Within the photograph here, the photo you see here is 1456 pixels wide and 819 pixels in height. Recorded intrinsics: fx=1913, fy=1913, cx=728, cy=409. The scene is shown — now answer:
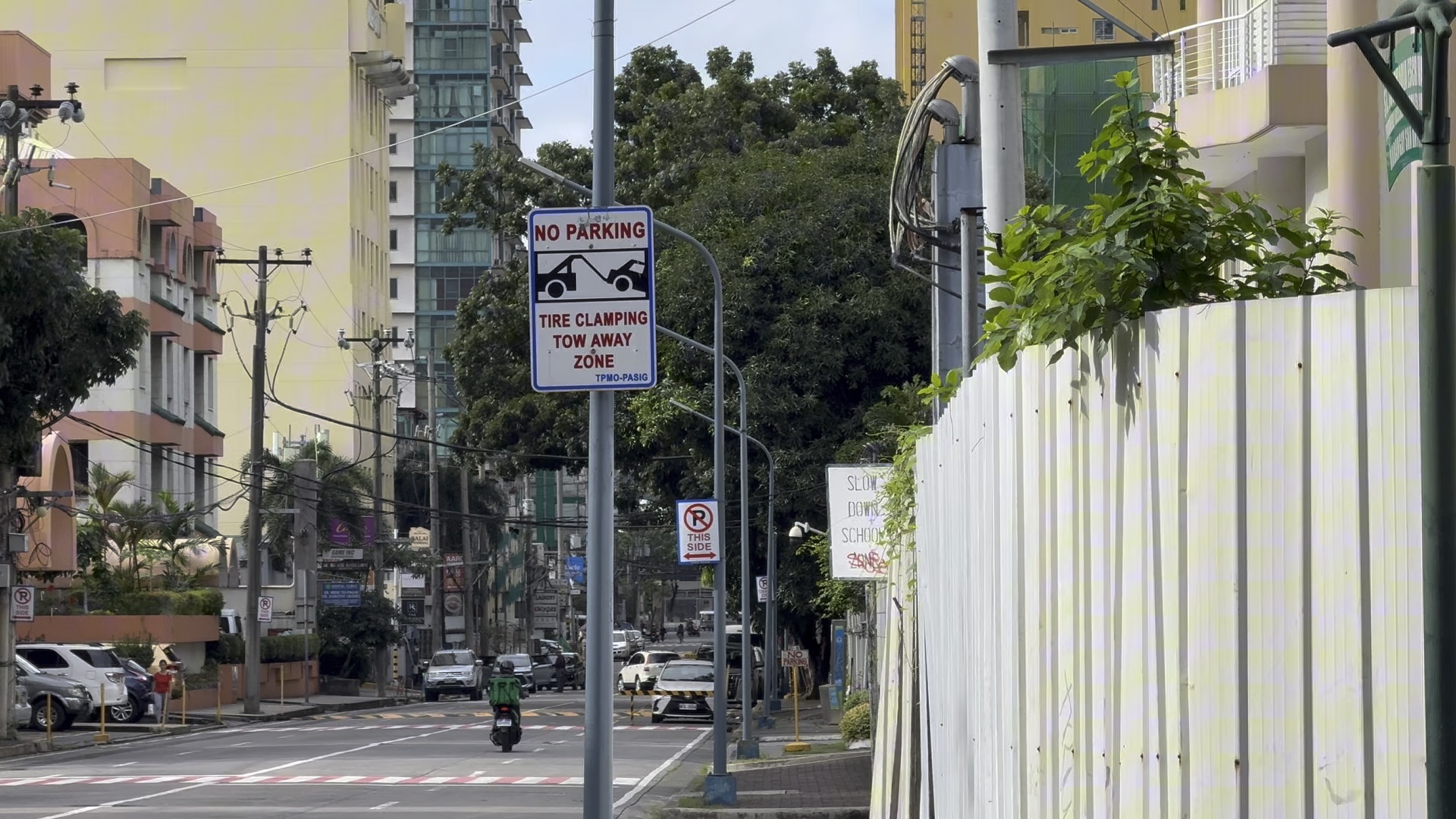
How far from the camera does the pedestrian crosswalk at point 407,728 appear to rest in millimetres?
39531

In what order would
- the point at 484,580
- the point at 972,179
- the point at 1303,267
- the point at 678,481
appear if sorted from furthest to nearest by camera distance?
the point at 484,580, the point at 678,481, the point at 972,179, the point at 1303,267

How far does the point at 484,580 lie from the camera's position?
91.5 m

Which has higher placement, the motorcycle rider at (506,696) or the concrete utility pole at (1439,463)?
the concrete utility pole at (1439,463)

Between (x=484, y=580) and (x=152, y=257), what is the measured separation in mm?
36103

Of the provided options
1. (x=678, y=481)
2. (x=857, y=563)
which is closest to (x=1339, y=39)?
(x=857, y=563)

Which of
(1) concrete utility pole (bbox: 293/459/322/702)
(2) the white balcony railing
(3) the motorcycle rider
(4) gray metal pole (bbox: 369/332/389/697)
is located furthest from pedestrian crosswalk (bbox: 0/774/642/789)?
(4) gray metal pole (bbox: 369/332/389/697)

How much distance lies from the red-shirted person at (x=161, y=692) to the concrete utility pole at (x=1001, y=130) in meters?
35.2

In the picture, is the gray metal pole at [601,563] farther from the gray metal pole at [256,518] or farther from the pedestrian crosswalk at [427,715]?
the gray metal pole at [256,518]

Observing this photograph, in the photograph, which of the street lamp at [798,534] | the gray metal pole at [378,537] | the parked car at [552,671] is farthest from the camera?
the parked car at [552,671]

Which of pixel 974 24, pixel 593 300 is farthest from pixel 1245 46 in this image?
pixel 974 24

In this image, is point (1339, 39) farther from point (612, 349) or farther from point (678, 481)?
point (678, 481)

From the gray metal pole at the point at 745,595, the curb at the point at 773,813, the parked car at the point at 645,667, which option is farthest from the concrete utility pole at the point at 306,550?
the curb at the point at 773,813

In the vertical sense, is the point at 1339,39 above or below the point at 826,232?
below

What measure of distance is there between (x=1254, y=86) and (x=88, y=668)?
32.2 m
